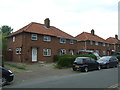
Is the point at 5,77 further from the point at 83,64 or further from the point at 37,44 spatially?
the point at 37,44

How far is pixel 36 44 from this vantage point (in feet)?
80.9

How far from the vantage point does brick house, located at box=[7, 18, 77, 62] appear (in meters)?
23.4

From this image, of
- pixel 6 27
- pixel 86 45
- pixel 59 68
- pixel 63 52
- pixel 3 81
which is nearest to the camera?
pixel 3 81

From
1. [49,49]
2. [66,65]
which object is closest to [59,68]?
[66,65]

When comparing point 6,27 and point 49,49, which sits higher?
point 6,27

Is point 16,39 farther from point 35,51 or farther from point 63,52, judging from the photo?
point 63,52

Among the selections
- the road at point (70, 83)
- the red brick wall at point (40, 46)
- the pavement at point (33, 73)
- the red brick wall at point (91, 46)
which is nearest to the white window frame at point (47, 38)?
the red brick wall at point (40, 46)

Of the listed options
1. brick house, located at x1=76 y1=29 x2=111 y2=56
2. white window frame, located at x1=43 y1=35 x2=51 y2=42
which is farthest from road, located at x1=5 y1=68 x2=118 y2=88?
brick house, located at x1=76 y1=29 x2=111 y2=56

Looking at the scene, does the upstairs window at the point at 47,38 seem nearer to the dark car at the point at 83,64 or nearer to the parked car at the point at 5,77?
the dark car at the point at 83,64

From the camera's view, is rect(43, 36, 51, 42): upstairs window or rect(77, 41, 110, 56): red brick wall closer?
rect(43, 36, 51, 42): upstairs window

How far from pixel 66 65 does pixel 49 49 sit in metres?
8.30

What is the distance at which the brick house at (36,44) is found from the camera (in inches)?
920

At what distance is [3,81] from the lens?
905 cm

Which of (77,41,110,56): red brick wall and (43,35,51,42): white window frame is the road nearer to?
(43,35,51,42): white window frame
